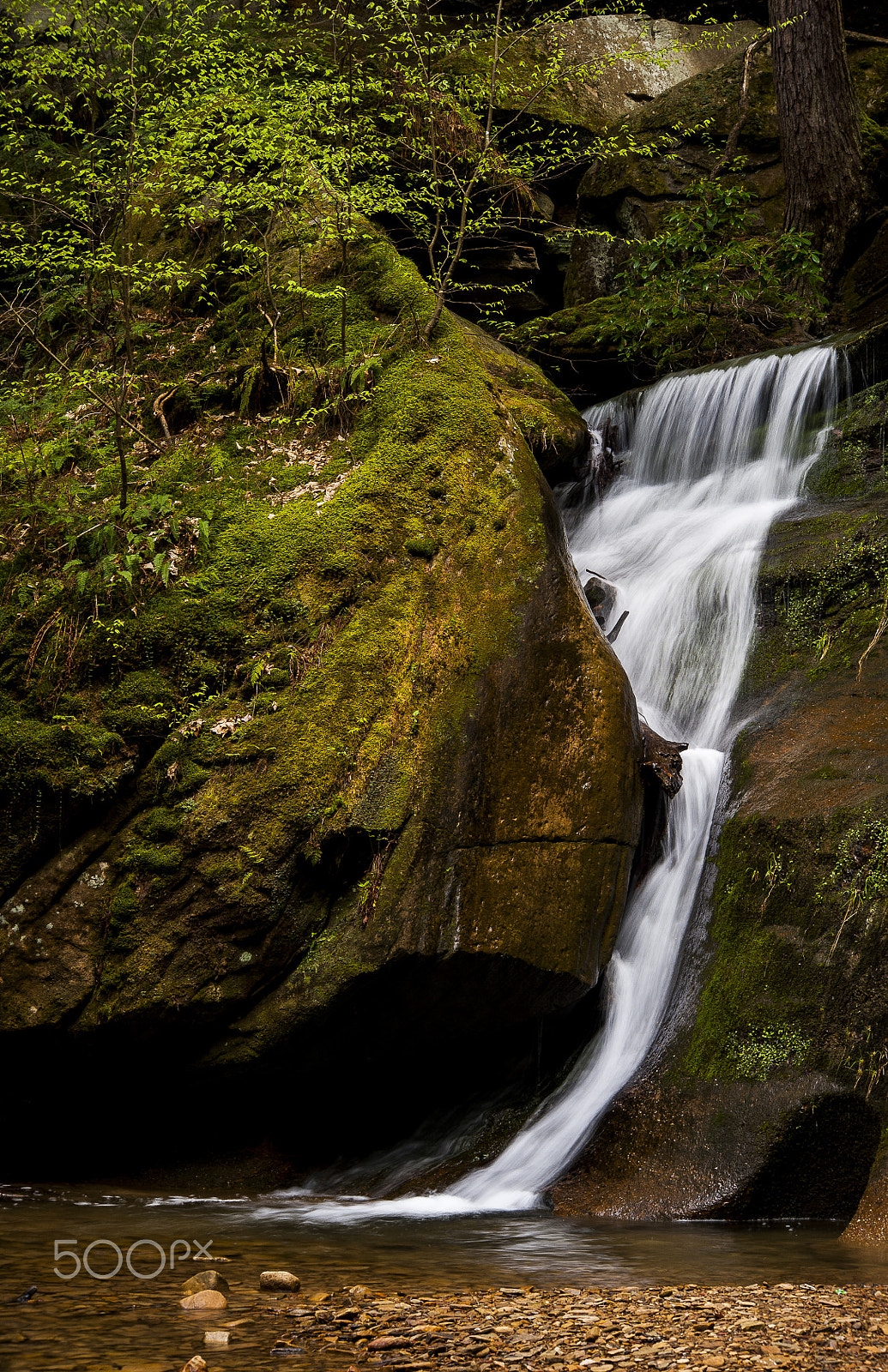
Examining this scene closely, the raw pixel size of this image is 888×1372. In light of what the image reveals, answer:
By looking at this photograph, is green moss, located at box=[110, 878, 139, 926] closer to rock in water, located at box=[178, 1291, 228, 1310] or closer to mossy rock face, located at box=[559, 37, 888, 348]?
rock in water, located at box=[178, 1291, 228, 1310]

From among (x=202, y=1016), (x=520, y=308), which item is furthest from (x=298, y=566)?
(x=520, y=308)

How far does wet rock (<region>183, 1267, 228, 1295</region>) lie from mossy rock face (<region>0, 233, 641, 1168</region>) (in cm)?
181

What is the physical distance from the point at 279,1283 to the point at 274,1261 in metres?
0.50

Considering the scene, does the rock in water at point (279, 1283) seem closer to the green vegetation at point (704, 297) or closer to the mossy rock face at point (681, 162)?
the green vegetation at point (704, 297)

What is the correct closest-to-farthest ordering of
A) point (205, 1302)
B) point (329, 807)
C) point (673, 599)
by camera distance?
point (205, 1302) < point (329, 807) < point (673, 599)

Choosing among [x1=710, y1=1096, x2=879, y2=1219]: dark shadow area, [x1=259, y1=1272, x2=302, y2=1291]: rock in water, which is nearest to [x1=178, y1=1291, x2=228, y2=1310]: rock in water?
[x1=259, y1=1272, x2=302, y2=1291]: rock in water

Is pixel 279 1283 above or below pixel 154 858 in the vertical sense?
below

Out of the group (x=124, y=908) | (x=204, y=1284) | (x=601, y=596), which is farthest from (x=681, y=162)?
(x=204, y=1284)

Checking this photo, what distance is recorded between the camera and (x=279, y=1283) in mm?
3270

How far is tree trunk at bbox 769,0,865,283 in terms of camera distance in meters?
11.2

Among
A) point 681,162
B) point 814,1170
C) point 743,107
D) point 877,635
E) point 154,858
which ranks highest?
point 681,162

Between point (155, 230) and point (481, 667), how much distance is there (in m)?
6.06

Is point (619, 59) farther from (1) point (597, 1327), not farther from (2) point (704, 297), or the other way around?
(1) point (597, 1327)

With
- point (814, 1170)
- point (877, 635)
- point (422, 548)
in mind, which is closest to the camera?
point (814, 1170)
